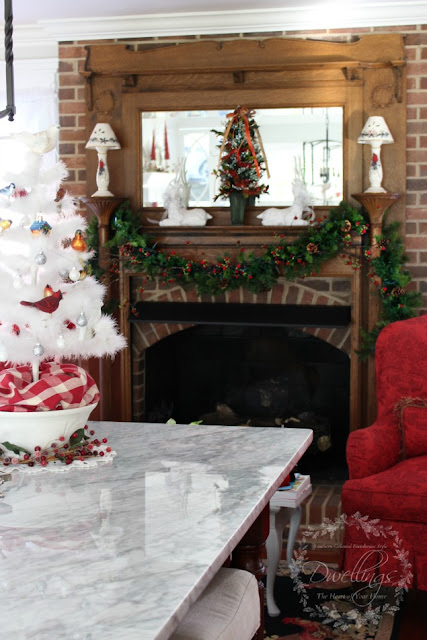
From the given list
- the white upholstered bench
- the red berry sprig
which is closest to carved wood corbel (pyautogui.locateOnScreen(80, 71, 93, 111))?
the red berry sprig

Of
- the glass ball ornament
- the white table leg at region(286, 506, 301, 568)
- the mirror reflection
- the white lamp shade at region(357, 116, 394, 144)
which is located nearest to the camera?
the glass ball ornament

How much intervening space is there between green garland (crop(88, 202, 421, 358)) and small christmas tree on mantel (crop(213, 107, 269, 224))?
0.27 meters

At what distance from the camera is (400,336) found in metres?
3.79

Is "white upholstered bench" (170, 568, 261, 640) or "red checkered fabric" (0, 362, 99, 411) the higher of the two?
"red checkered fabric" (0, 362, 99, 411)

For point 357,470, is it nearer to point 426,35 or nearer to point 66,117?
point 426,35

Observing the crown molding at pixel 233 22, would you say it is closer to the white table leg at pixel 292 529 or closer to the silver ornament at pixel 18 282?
the white table leg at pixel 292 529

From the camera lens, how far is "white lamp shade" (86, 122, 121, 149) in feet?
14.8

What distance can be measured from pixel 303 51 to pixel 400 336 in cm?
163

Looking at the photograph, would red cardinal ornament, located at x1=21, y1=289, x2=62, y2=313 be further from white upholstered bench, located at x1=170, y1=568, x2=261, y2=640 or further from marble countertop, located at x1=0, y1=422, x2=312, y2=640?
white upholstered bench, located at x1=170, y1=568, x2=261, y2=640

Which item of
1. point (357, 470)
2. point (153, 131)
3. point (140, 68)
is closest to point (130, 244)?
point (153, 131)

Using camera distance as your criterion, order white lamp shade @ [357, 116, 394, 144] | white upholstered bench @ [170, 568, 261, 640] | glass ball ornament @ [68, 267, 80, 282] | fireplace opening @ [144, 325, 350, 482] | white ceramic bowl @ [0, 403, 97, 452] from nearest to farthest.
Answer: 1. white upholstered bench @ [170, 568, 261, 640]
2. white ceramic bowl @ [0, 403, 97, 452]
3. glass ball ornament @ [68, 267, 80, 282]
4. white lamp shade @ [357, 116, 394, 144]
5. fireplace opening @ [144, 325, 350, 482]

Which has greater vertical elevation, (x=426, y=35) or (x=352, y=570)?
(x=426, y=35)

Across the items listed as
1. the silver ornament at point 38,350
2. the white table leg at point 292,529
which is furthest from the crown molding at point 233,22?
the silver ornament at point 38,350

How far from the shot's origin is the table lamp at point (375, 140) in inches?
165
